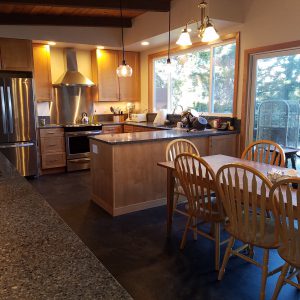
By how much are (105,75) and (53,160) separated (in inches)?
79.5

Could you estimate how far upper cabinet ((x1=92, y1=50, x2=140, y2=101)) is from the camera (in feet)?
19.6

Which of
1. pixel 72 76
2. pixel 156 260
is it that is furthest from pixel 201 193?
pixel 72 76

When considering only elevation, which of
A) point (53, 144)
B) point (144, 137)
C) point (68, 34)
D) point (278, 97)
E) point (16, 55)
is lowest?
point (53, 144)

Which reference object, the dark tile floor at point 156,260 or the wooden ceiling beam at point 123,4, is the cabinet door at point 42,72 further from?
the dark tile floor at point 156,260

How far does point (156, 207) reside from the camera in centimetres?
376

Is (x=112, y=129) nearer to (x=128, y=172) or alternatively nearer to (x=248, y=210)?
(x=128, y=172)

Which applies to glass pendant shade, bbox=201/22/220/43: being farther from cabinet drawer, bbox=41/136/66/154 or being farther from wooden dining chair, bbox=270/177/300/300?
cabinet drawer, bbox=41/136/66/154

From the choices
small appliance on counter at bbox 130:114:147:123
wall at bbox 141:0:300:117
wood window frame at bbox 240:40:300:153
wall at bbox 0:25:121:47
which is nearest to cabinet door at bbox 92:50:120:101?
wall at bbox 0:25:121:47

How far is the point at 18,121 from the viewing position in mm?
4852

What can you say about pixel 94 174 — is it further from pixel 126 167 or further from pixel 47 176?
pixel 47 176

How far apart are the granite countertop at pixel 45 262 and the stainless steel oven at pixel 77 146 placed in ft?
14.1

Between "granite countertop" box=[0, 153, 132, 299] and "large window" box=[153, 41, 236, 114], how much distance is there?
10.8 ft

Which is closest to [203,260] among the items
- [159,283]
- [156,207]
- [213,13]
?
[159,283]

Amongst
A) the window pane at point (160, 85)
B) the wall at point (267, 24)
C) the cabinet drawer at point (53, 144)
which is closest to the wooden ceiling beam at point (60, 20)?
the window pane at point (160, 85)
